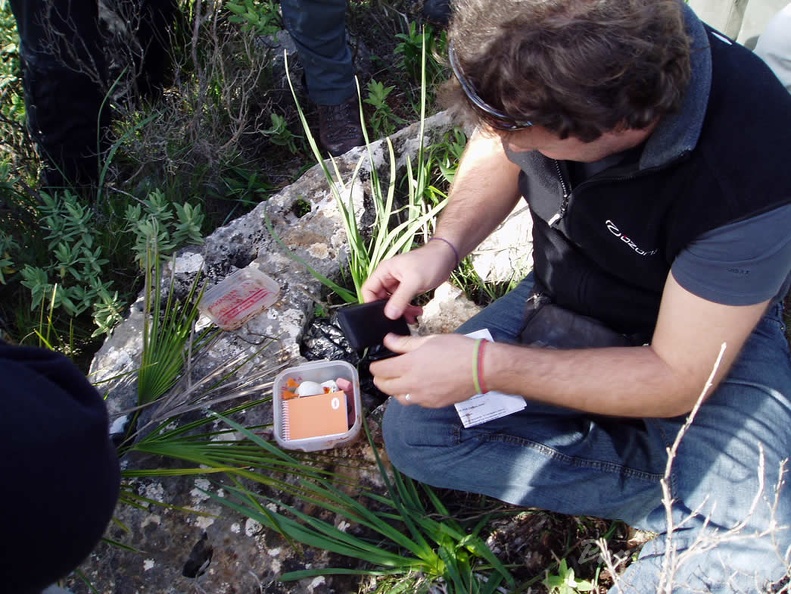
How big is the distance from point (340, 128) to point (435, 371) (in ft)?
6.00

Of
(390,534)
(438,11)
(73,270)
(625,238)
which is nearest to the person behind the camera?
(625,238)

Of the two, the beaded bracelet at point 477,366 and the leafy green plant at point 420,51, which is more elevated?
the leafy green plant at point 420,51

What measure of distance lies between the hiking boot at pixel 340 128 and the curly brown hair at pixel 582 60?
181 cm

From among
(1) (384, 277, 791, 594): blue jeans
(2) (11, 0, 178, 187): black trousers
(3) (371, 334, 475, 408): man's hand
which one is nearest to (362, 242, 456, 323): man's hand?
(3) (371, 334, 475, 408): man's hand

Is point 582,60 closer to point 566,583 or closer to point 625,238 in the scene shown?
point 625,238

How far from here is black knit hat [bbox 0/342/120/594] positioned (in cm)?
80

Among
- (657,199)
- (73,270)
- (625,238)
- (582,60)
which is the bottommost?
(73,270)

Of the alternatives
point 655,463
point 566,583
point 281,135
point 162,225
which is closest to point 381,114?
point 281,135

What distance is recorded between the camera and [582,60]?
1.14 m

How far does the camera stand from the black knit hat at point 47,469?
2.64 feet

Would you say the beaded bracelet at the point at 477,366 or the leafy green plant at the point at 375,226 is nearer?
the beaded bracelet at the point at 477,366

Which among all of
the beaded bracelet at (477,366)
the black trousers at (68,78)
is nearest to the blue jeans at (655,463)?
the beaded bracelet at (477,366)

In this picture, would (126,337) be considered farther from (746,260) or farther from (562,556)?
(746,260)

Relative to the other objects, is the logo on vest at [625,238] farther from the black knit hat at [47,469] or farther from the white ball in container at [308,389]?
the black knit hat at [47,469]
